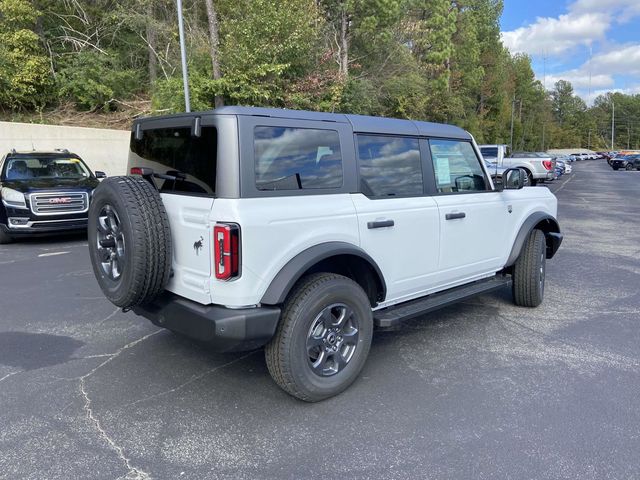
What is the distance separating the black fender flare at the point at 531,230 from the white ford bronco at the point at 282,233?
101 cm

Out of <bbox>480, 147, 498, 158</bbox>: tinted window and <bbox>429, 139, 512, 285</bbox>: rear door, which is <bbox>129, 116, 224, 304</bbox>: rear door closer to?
<bbox>429, 139, 512, 285</bbox>: rear door

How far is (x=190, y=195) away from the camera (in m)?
3.14

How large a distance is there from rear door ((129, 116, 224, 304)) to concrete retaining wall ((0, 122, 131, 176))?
15309mm

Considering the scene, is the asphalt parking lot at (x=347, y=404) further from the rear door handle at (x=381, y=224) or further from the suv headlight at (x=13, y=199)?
the suv headlight at (x=13, y=199)

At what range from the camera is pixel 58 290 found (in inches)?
237

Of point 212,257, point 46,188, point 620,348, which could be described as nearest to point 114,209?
point 212,257

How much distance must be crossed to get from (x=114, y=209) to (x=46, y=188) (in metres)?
6.75

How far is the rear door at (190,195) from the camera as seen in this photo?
9.84 ft

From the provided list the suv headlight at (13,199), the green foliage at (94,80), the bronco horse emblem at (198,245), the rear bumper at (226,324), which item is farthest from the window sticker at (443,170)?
the green foliage at (94,80)

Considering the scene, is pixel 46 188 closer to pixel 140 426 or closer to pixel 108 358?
pixel 108 358

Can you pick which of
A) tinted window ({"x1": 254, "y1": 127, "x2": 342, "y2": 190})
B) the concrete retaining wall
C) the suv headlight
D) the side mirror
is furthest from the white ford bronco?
the concrete retaining wall

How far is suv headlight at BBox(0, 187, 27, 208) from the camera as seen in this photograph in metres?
8.66

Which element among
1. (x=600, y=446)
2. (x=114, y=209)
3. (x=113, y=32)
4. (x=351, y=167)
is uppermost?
(x=113, y=32)

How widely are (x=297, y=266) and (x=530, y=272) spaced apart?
3.04 m
